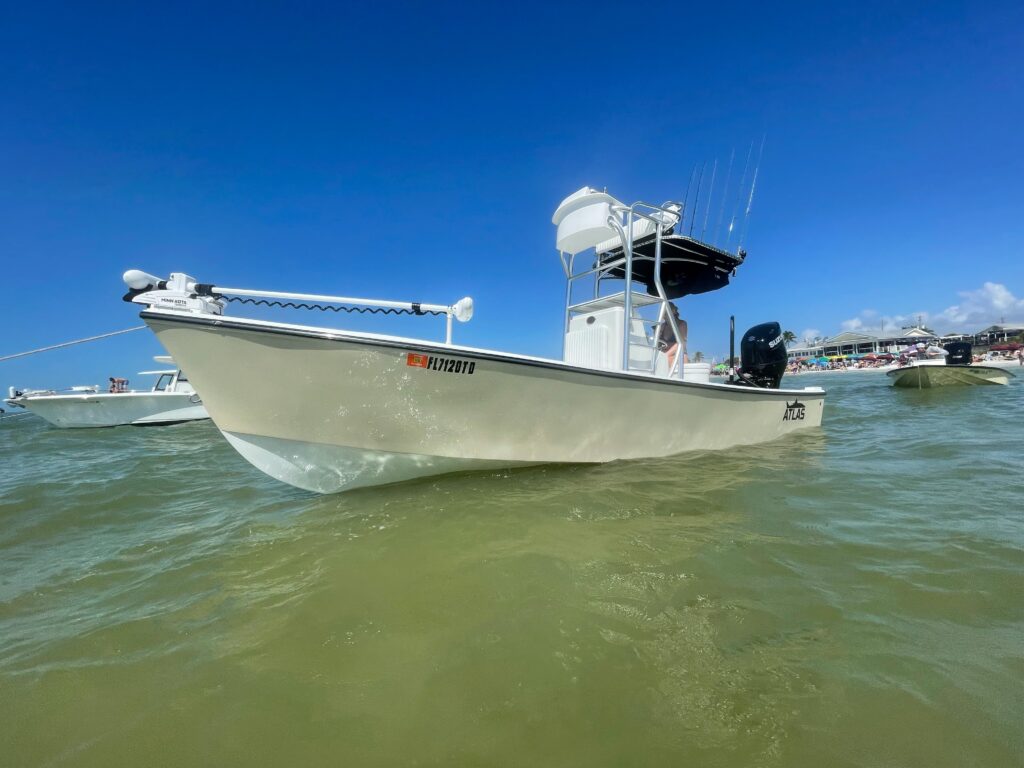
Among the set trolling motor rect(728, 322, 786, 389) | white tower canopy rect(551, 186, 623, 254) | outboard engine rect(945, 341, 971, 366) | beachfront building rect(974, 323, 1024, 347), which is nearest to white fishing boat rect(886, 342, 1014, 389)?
outboard engine rect(945, 341, 971, 366)

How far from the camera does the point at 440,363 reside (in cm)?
359

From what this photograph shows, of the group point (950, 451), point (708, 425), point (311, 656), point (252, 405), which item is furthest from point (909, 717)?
point (950, 451)

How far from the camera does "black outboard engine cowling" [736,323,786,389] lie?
6.85 m

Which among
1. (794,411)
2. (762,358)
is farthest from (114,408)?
(794,411)

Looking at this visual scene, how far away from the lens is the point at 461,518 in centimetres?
316

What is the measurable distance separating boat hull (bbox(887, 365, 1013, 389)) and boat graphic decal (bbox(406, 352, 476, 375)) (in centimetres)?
1829

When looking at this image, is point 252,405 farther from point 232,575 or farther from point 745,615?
point 745,615

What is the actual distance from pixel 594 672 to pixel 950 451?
5640 mm

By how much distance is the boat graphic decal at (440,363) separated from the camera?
11.5 feet

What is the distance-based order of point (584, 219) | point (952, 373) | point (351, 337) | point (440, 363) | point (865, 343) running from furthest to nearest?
point (865, 343)
point (952, 373)
point (584, 219)
point (440, 363)
point (351, 337)

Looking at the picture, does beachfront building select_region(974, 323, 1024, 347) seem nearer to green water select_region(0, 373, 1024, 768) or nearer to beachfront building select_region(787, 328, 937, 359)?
beachfront building select_region(787, 328, 937, 359)

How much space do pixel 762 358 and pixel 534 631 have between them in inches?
260

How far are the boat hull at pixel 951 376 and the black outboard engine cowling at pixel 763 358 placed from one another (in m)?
12.6

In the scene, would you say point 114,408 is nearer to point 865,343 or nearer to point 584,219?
point 584,219
